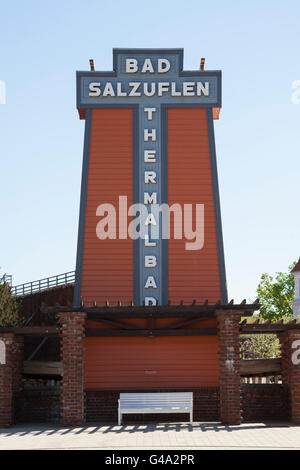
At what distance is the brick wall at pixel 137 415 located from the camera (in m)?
21.7

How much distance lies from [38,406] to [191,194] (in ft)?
30.5

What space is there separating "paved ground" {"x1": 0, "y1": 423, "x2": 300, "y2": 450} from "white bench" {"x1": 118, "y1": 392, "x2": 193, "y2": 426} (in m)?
0.49

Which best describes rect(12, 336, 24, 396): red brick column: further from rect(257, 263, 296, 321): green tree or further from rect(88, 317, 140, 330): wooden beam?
rect(257, 263, 296, 321): green tree

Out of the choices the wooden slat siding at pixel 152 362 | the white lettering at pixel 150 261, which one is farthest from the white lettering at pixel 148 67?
the wooden slat siding at pixel 152 362

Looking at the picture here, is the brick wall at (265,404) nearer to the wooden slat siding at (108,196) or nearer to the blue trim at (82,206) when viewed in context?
the wooden slat siding at (108,196)

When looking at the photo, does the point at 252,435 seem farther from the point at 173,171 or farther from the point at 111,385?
the point at 173,171

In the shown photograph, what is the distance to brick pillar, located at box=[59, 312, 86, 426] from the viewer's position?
20125mm

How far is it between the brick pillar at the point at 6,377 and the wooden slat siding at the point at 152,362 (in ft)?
9.46

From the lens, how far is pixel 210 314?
21609 millimetres

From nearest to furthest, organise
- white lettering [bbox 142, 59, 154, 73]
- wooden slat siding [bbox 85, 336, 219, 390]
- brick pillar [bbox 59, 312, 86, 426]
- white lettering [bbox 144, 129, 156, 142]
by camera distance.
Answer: brick pillar [bbox 59, 312, 86, 426]
wooden slat siding [bbox 85, 336, 219, 390]
white lettering [bbox 144, 129, 156, 142]
white lettering [bbox 142, 59, 154, 73]

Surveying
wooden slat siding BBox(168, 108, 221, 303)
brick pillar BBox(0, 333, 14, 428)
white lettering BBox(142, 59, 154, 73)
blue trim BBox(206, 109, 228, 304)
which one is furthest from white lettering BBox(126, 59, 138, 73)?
brick pillar BBox(0, 333, 14, 428)

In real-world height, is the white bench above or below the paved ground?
above

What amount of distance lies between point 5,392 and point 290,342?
9342 millimetres
